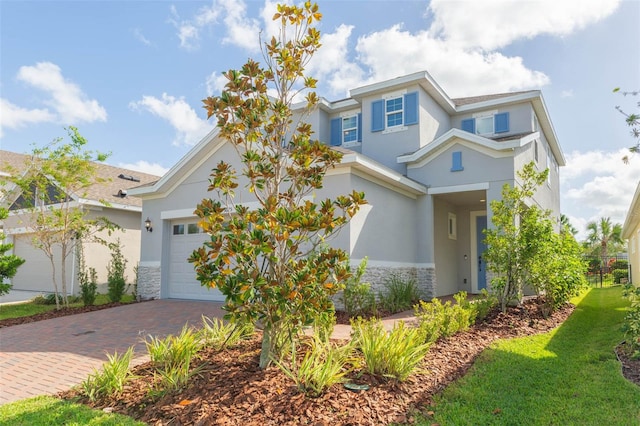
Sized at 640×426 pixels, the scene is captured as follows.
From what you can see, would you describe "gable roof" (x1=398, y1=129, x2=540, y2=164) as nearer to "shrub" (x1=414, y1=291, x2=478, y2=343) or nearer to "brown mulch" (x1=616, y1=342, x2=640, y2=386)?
"shrub" (x1=414, y1=291, x2=478, y2=343)

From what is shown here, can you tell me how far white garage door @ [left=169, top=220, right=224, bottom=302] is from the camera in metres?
13.0

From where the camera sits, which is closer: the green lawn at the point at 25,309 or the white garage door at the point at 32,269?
the green lawn at the point at 25,309

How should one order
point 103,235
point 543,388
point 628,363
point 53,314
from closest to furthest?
point 543,388
point 628,363
point 53,314
point 103,235

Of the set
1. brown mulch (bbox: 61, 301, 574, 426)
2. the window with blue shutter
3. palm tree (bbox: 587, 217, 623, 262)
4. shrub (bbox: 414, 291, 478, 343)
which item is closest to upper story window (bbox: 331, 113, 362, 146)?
the window with blue shutter

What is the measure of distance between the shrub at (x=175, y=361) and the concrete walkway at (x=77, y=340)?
3.19 feet

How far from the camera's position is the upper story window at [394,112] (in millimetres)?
14734

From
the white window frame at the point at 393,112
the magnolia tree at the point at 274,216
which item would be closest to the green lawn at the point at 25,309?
the magnolia tree at the point at 274,216

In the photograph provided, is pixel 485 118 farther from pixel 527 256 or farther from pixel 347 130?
pixel 527 256

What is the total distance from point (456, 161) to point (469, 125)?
461cm

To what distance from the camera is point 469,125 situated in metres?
16.7

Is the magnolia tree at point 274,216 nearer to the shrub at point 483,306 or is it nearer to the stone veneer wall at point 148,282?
the shrub at point 483,306

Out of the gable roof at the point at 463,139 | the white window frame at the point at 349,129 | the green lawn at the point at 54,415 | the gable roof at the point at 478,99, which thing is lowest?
the green lawn at the point at 54,415

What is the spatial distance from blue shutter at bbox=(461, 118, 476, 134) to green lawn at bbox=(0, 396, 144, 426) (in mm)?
15772

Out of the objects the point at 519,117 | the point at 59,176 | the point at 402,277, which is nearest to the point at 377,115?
the point at 519,117
